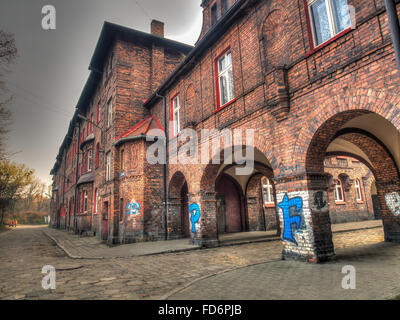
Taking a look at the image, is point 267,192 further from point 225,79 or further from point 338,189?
point 225,79

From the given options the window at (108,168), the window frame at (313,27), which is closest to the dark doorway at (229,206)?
the window at (108,168)

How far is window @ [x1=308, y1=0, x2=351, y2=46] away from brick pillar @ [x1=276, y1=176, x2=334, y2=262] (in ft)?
11.4

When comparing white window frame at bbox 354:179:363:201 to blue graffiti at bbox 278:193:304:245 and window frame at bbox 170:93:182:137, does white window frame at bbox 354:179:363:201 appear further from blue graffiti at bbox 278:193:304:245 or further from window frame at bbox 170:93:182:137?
blue graffiti at bbox 278:193:304:245

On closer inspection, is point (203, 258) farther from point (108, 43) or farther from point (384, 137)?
point (108, 43)

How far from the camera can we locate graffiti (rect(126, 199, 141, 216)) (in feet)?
44.4

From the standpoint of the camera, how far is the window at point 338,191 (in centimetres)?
2095

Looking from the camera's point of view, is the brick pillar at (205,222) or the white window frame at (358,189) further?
the white window frame at (358,189)

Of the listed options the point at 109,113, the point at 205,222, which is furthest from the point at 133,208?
the point at 109,113

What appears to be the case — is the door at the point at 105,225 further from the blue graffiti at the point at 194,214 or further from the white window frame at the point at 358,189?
the white window frame at the point at 358,189

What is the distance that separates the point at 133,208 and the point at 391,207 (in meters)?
11.1

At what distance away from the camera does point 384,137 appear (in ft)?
28.9

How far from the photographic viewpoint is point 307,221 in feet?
20.7

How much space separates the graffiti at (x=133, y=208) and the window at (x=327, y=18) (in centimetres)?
1076

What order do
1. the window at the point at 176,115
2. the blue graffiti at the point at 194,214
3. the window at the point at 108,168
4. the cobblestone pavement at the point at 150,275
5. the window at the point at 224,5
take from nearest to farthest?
the cobblestone pavement at the point at 150,275, the blue graffiti at the point at 194,214, the window at the point at 224,5, the window at the point at 176,115, the window at the point at 108,168
